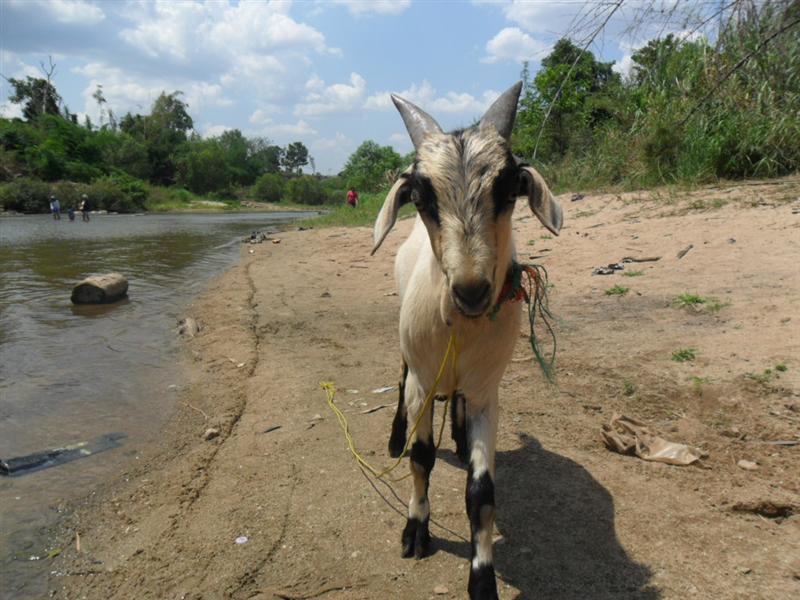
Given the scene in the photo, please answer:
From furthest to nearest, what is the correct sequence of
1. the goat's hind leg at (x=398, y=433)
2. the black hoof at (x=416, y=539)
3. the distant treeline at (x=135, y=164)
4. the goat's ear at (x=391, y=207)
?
the distant treeline at (x=135, y=164)
the goat's hind leg at (x=398, y=433)
the black hoof at (x=416, y=539)
the goat's ear at (x=391, y=207)

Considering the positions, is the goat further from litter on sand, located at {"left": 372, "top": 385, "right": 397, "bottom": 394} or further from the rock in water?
the rock in water

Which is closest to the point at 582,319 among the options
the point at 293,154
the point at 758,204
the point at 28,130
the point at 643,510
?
the point at 643,510

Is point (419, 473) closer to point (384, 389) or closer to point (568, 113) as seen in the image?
point (384, 389)

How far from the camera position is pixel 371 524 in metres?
3.26

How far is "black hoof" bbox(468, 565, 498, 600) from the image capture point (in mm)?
2531

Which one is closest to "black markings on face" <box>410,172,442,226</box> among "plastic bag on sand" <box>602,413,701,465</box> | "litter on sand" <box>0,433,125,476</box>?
"plastic bag on sand" <box>602,413,701,465</box>

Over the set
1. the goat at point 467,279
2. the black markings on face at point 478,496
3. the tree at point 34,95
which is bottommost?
the black markings on face at point 478,496

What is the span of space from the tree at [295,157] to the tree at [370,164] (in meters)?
55.2

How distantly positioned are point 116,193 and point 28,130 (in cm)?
1369

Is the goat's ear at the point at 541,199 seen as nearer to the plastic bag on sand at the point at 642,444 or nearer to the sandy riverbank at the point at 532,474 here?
the sandy riverbank at the point at 532,474

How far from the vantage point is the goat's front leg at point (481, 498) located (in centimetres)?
256

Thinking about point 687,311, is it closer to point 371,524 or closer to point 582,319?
point 582,319

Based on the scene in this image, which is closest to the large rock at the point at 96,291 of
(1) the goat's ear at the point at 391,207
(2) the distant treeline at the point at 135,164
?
(1) the goat's ear at the point at 391,207

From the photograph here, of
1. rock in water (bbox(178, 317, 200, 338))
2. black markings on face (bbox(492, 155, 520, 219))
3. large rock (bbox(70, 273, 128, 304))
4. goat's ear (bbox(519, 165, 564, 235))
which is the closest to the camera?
black markings on face (bbox(492, 155, 520, 219))
